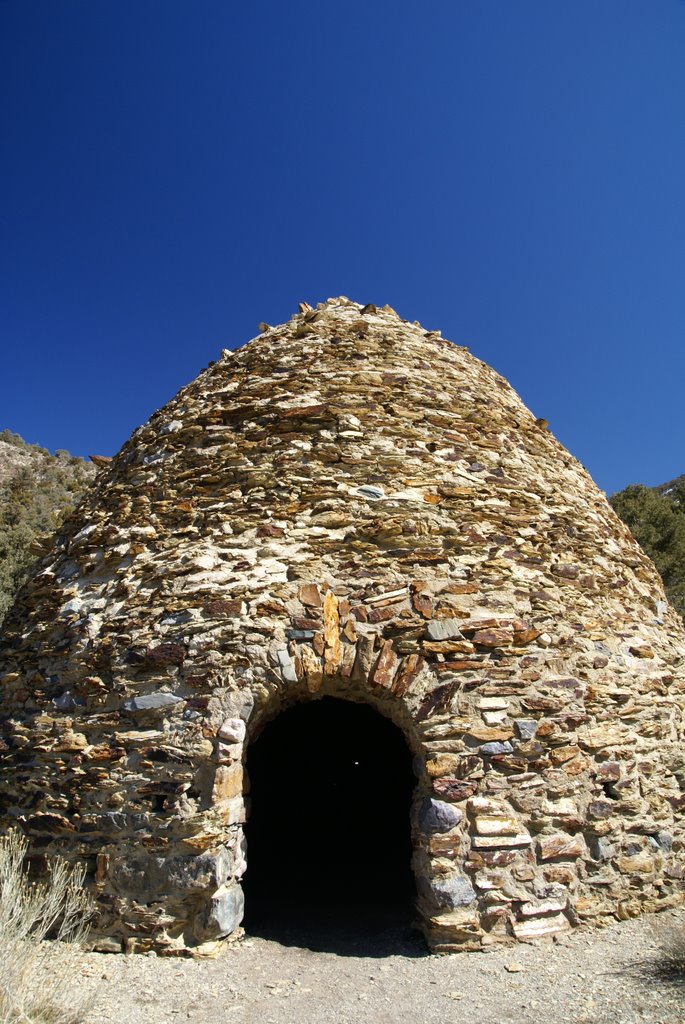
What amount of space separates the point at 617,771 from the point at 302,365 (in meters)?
5.06

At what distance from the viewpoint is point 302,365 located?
22.9 feet

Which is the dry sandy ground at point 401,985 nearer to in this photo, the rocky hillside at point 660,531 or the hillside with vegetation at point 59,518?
the hillside with vegetation at point 59,518

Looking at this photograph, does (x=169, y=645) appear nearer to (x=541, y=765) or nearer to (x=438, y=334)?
(x=541, y=765)

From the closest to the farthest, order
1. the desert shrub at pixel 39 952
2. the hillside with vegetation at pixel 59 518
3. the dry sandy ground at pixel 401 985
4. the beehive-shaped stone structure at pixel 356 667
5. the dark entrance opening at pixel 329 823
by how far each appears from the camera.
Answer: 1. the desert shrub at pixel 39 952
2. the dry sandy ground at pixel 401 985
3. the beehive-shaped stone structure at pixel 356 667
4. the dark entrance opening at pixel 329 823
5. the hillside with vegetation at pixel 59 518

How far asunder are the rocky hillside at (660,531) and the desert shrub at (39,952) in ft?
57.3

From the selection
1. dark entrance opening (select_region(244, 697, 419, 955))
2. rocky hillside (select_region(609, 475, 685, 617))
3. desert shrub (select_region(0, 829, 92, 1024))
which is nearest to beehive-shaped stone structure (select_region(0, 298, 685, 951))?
desert shrub (select_region(0, 829, 92, 1024))

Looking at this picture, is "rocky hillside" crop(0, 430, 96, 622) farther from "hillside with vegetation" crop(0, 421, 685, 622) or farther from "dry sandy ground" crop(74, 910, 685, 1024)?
"dry sandy ground" crop(74, 910, 685, 1024)

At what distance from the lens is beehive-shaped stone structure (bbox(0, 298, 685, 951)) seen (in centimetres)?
430

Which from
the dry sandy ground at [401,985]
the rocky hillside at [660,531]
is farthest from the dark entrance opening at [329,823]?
the rocky hillside at [660,531]

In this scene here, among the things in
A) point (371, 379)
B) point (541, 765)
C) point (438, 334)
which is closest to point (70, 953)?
point (541, 765)

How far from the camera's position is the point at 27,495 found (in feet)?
81.9

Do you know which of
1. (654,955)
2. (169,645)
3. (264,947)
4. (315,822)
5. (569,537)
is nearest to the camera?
(654,955)

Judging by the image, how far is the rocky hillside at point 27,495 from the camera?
1780cm

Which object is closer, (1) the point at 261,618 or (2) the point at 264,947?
(2) the point at 264,947
